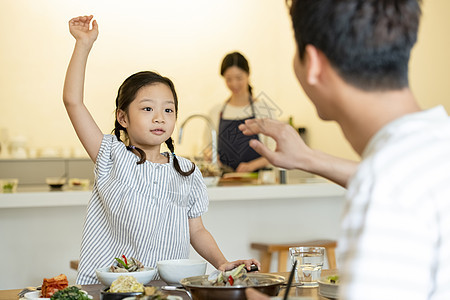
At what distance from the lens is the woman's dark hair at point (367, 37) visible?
784 mm

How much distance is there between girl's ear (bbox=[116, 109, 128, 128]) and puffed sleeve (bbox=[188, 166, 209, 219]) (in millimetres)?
258

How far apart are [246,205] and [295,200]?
0.31m

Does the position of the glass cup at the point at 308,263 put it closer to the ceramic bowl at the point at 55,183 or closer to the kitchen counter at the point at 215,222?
the kitchen counter at the point at 215,222

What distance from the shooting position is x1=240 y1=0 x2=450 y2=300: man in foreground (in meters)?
0.69

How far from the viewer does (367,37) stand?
79 cm

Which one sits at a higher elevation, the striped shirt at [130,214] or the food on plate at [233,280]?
the striped shirt at [130,214]

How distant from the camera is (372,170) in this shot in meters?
0.72

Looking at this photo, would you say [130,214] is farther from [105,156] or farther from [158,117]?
[158,117]

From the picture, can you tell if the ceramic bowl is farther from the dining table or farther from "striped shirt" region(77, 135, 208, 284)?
the dining table

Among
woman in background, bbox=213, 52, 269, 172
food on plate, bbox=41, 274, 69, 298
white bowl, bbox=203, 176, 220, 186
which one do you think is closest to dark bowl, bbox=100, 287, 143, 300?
food on plate, bbox=41, 274, 69, 298

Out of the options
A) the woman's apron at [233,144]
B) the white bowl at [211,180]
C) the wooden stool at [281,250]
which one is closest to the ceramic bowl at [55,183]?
the white bowl at [211,180]

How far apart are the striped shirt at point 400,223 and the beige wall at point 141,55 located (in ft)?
13.7

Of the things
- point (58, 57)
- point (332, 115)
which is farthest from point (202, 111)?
point (332, 115)

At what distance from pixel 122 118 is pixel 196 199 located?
0.34m
